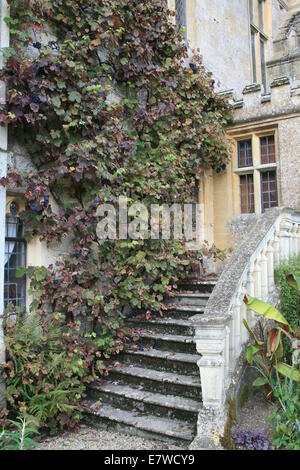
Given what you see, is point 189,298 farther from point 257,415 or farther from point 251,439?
point 251,439

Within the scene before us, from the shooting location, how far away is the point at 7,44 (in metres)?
4.23

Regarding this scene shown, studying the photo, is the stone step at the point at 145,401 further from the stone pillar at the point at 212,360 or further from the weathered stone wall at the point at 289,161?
the weathered stone wall at the point at 289,161

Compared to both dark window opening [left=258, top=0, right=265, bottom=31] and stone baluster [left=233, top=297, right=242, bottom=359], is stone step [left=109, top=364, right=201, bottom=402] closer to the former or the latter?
stone baluster [left=233, top=297, right=242, bottom=359]

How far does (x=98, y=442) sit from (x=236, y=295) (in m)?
1.89

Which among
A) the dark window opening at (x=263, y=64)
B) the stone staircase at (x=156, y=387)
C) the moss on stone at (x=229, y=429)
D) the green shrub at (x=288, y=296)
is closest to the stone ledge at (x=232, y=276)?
the green shrub at (x=288, y=296)

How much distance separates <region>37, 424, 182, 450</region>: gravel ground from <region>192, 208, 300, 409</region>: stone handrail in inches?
28.8

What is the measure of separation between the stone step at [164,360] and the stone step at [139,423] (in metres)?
0.57

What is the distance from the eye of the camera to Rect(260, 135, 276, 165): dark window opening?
284 inches

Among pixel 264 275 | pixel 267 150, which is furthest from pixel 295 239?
pixel 267 150

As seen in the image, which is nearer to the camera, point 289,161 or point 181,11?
point 289,161

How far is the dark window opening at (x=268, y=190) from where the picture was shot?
7215 millimetres

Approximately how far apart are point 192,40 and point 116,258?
5.34m

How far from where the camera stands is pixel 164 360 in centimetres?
434
